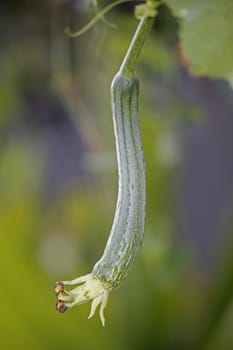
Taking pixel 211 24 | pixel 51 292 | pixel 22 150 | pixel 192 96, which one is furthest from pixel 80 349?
pixel 211 24

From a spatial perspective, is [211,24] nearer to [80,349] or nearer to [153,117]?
[153,117]

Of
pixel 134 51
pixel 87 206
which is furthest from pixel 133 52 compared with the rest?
pixel 87 206

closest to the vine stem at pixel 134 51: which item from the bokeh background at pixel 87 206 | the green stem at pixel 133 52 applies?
the green stem at pixel 133 52

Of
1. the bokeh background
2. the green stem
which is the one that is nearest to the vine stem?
the green stem

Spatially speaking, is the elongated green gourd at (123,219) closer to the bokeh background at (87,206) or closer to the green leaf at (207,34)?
the green leaf at (207,34)

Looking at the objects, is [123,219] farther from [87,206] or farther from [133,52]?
[87,206]
